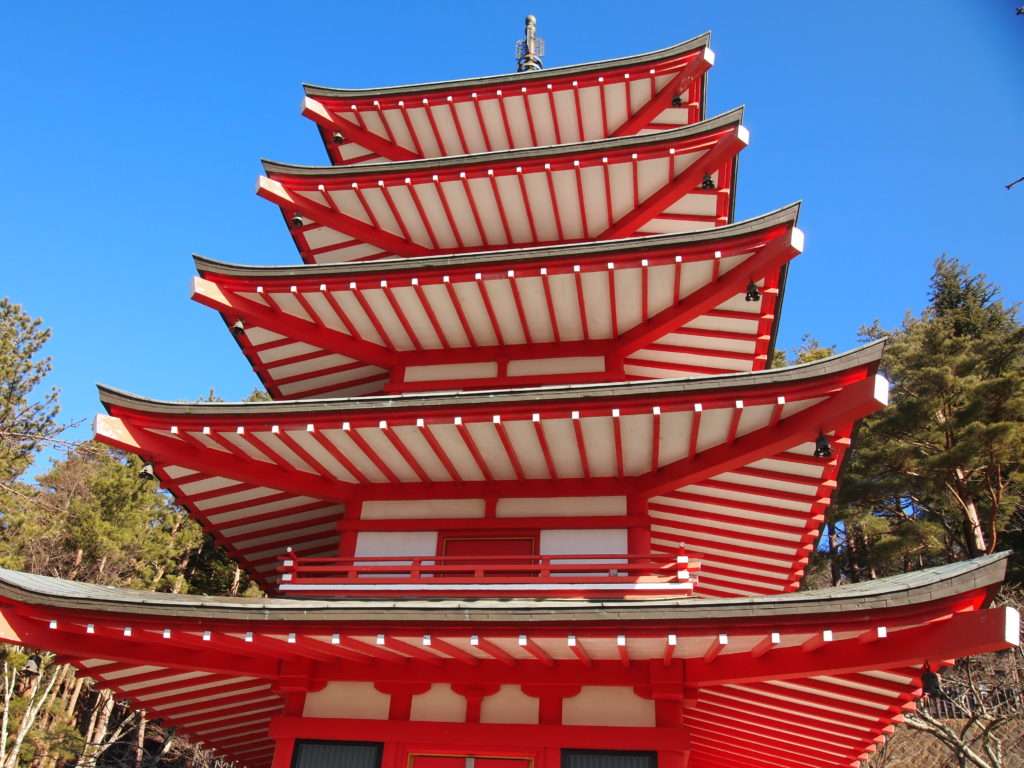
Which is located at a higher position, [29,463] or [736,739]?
[29,463]

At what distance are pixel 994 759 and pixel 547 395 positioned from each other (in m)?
18.0

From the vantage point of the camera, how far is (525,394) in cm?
895

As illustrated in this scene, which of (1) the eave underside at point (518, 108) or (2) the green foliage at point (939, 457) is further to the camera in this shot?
(2) the green foliage at point (939, 457)

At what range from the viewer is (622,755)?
8.26 m

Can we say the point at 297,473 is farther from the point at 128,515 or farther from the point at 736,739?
the point at 128,515

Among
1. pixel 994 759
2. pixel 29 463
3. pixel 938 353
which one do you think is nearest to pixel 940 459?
pixel 938 353

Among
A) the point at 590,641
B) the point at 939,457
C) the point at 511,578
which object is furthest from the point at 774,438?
the point at 939,457

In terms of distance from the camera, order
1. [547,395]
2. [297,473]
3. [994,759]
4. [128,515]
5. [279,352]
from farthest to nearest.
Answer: [128,515] < [994,759] < [279,352] < [297,473] < [547,395]

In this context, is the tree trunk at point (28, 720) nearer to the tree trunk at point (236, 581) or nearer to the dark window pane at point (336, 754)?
Answer: the tree trunk at point (236, 581)

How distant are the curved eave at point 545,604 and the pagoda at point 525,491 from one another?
0.04 meters

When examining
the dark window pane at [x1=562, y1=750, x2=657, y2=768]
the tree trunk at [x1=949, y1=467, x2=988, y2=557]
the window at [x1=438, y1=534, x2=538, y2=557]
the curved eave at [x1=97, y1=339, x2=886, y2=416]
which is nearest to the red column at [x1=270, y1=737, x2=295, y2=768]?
the window at [x1=438, y1=534, x2=538, y2=557]

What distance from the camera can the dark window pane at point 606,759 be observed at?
321 inches

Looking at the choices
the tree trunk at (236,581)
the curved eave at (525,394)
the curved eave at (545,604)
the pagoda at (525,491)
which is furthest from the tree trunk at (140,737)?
the curved eave at (525,394)

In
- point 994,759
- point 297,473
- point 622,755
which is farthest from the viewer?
point 994,759
